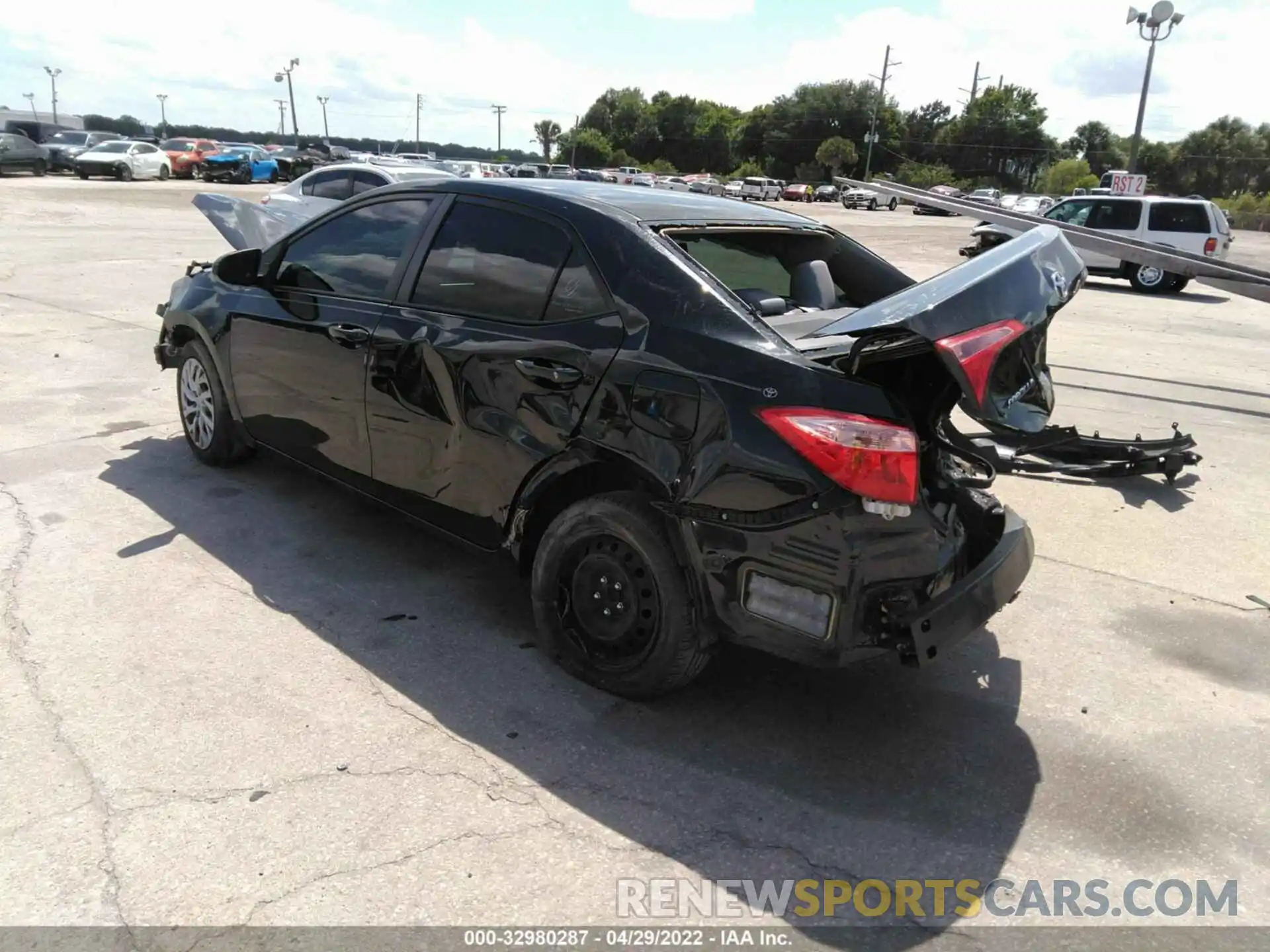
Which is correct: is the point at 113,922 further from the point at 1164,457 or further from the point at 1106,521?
the point at 1164,457

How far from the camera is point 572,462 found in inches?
130

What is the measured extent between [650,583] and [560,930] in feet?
3.72

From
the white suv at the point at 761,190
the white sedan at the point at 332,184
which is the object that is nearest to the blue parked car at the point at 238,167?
the white suv at the point at 761,190

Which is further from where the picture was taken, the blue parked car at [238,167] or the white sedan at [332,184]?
the blue parked car at [238,167]

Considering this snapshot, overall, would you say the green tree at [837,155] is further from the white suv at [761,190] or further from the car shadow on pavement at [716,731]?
the car shadow on pavement at [716,731]

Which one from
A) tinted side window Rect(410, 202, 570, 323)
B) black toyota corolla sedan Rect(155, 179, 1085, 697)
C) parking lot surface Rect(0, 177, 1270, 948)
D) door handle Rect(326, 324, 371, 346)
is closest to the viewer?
parking lot surface Rect(0, 177, 1270, 948)

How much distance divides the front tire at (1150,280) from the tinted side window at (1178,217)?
876mm

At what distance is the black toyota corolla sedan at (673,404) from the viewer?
2779 mm

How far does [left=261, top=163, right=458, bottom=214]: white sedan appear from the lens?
1222 cm

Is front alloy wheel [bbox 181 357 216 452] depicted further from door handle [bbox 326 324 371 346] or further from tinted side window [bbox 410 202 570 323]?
tinted side window [bbox 410 202 570 323]

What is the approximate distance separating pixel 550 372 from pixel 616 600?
845mm

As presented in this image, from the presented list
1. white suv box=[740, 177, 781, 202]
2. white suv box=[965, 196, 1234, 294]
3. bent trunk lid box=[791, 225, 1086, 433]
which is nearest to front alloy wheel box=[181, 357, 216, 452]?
bent trunk lid box=[791, 225, 1086, 433]

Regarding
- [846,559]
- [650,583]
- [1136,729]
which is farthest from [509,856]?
[1136,729]

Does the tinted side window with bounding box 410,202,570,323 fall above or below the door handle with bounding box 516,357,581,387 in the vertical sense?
above
